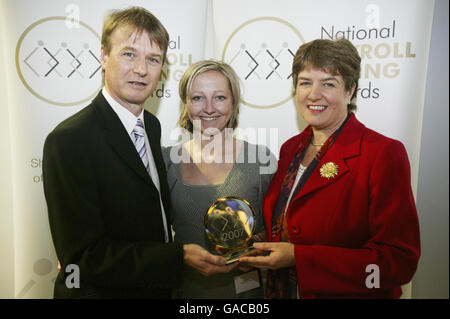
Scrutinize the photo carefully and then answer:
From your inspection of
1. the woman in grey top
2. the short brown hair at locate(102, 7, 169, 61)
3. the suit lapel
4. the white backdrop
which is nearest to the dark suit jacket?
the suit lapel

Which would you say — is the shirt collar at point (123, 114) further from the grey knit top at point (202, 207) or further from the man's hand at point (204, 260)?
the man's hand at point (204, 260)

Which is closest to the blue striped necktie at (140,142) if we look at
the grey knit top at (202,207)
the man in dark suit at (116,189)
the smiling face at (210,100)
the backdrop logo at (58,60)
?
the man in dark suit at (116,189)

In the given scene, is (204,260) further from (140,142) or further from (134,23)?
(134,23)

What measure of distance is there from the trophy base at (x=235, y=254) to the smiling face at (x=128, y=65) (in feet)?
3.13

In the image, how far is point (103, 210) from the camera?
1.52m

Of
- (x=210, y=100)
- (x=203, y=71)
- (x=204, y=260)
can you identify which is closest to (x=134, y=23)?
(x=203, y=71)

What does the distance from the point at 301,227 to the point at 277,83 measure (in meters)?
1.14

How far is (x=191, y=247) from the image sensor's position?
159 centimetres

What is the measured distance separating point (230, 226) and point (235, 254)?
16 centimetres

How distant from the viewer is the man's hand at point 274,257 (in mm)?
1562

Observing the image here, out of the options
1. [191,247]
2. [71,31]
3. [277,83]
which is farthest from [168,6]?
[191,247]

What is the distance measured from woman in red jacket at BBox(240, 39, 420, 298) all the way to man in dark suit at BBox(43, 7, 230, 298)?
44 centimetres
